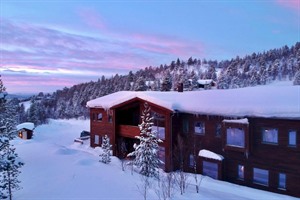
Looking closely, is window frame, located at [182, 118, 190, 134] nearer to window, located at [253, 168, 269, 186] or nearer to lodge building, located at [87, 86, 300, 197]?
lodge building, located at [87, 86, 300, 197]

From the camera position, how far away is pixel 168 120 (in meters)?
23.1

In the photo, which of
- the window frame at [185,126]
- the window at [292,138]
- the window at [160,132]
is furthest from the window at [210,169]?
the window at [292,138]

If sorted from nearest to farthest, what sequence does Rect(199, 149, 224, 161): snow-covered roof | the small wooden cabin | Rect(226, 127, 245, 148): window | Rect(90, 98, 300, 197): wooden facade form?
Rect(90, 98, 300, 197): wooden facade < Rect(226, 127, 245, 148): window < Rect(199, 149, 224, 161): snow-covered roof < the small wooden cabin

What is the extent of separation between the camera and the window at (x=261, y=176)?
18.5 meters

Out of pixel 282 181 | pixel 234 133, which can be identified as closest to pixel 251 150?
pixel 234 133

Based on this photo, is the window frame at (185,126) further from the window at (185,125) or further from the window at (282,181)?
the window at (282,181)

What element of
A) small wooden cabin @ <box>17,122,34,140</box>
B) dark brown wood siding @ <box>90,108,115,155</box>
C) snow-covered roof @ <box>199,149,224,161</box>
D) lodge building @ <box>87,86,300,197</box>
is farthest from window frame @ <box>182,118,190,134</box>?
small wooden cabin @ <box>17,122,34,140</box>

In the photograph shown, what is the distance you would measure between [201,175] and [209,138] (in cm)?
295

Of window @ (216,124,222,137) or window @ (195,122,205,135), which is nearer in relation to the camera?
window @ (216,124,222,137)

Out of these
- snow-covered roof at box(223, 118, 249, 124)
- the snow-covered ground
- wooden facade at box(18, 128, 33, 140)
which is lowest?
wooden facade at box(18, 128, 33, 140)

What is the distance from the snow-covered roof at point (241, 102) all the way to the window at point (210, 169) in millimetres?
3985

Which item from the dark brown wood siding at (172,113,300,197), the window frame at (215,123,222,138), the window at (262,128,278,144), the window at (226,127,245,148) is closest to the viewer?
the dark brown wood siding at (172,113,300,197)

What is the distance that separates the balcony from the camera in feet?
87.5

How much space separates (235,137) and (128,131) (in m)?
11.4
